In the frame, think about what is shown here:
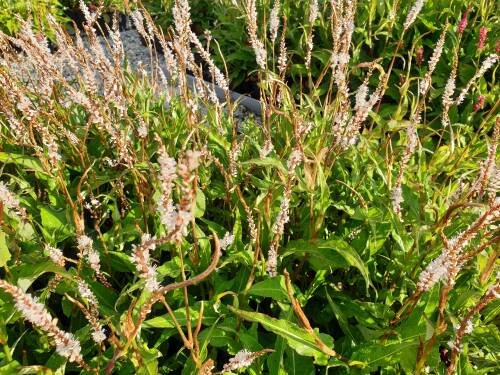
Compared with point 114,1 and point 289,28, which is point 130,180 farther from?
point 114,1

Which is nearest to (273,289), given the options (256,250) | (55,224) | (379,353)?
(256,250)

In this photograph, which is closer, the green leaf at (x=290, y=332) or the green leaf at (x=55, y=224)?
the green leaf at (x=290, y=332)

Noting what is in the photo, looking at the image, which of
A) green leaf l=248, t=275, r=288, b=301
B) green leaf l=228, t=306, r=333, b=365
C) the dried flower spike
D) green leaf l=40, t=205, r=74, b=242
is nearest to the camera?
the dried flower spike

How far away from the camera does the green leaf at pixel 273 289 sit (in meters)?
1.19

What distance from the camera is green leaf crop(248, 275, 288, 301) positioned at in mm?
1188

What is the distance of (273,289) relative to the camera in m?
1.20

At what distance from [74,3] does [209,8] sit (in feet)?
7.81

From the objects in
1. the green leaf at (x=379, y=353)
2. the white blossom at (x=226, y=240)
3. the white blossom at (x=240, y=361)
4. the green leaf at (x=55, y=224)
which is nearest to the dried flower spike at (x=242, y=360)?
the white blossom at (x=240, y=361)

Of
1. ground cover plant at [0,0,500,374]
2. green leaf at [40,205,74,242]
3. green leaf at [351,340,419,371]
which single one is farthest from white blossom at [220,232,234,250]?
green leaf at [40,205,74,242]

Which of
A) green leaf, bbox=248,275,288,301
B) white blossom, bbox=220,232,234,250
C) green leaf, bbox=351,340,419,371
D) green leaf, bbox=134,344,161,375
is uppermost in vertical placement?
white blossom, bbox=220,232,234,250

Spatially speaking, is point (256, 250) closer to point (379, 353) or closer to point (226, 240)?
point (226, 240)

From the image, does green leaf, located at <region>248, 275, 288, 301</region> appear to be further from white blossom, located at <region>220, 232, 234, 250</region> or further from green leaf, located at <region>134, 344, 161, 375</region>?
green leaf, located at <region>134, 344, 161, 375</region>

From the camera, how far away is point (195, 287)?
4.83 ft

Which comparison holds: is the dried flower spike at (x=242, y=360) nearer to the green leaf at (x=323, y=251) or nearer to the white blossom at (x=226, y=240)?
the white blossom at (x=226, y=240)
